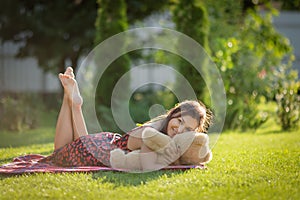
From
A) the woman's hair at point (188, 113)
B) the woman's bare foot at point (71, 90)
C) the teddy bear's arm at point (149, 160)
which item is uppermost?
the woman's bare foot at point (71, 90)

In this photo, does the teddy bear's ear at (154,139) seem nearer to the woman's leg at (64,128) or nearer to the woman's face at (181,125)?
the woman's face at (181,125)

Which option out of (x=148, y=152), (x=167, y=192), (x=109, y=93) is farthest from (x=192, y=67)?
(x=167, y=192)

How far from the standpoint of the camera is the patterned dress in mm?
4305

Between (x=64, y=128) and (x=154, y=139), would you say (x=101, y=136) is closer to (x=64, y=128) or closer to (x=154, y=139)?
(x=64, y=128)

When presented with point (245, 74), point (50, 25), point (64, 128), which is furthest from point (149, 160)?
point (50, 25)

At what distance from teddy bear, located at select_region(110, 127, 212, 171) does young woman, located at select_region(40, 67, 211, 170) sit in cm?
5

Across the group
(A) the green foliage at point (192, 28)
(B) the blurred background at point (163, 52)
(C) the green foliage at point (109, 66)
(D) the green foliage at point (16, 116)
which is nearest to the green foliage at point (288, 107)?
(B) the blurred background at point (163, 52)

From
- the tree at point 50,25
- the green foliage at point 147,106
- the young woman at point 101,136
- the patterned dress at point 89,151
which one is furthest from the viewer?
the tree at point 50,25

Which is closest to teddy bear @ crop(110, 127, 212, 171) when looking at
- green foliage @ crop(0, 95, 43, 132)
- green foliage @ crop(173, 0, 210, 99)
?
green foliage @ crop(173, 0, 210, 99)

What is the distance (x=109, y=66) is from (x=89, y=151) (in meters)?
4.34

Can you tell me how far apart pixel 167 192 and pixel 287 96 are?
17.3ft

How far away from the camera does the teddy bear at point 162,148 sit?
3904 millimetres

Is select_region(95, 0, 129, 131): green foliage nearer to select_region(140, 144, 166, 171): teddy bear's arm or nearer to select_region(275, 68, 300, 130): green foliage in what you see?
select_region(275, 68, 300, 130): green foliage

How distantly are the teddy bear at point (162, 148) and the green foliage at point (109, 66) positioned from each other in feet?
13.3
